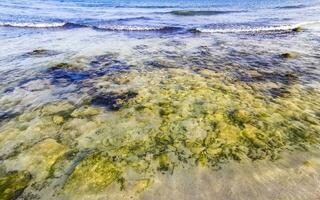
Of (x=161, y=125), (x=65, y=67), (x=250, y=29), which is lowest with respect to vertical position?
(x=250, y=29)

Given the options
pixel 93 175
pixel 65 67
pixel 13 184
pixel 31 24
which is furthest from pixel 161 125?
pixel 31 24

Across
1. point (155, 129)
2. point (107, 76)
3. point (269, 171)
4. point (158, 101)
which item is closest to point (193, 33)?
point (107, 76)

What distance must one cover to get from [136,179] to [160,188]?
1.25ft

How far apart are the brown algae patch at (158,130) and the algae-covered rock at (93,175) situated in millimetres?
13

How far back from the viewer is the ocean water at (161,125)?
428cm

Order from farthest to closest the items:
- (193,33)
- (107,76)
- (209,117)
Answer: (193,33), (107,76), (209,117)

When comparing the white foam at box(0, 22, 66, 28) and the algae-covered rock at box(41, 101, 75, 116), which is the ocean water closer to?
the algae-covered rock at box(41, 101, 75, 116)

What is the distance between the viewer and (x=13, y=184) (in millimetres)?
4324

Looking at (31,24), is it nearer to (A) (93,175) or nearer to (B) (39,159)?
(B) (39,159)

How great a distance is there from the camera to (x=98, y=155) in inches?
196

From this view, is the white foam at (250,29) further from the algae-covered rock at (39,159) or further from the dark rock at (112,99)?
the algae-covered rock at (39,159)

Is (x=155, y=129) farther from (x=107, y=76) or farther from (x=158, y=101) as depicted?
(x=107, y=76)

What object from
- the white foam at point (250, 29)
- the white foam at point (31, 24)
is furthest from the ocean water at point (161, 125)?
the white foam at point (31, 24)

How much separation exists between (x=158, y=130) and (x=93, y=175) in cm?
152
